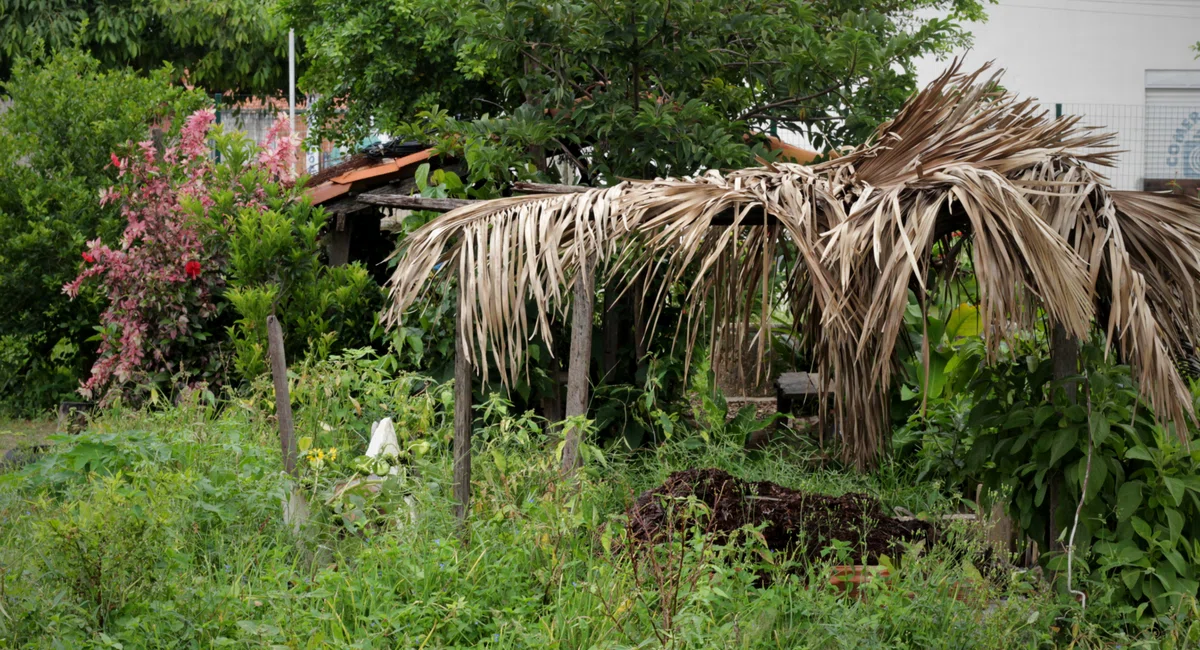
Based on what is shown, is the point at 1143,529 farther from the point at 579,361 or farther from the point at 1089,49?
the point at 1089,49

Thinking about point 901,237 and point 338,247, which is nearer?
point 901,237

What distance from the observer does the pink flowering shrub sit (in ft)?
26.0

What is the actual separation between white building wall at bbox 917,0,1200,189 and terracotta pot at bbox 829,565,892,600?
38.5 feet

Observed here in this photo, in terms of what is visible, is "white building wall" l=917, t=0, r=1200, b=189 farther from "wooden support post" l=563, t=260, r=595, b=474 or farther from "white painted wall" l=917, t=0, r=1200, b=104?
"wooden support post" l=563, t=260, r=595, b=474

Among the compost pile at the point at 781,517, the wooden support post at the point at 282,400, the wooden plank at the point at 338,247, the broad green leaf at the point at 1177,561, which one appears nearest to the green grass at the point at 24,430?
the wooden plank at the point at 338,247

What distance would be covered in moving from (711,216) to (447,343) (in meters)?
2.98

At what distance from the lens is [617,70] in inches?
268

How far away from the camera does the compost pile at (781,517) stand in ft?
14.5

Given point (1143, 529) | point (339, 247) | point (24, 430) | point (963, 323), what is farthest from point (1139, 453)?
point (24, 430)

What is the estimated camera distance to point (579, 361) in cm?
491

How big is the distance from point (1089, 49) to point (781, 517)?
1282 cm

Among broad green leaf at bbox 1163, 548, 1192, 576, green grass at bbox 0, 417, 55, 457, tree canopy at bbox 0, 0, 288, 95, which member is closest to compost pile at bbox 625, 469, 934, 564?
broad green leaf at bbox 1163, 548, 1192, 576

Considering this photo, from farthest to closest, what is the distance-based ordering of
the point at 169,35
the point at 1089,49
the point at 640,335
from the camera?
1. the point at 169,35
2. the point at 1089,49
3. the point at 640,335

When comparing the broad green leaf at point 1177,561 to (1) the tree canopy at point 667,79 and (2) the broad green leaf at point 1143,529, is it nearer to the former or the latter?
(2) the broad green leaf at point 1143,529
